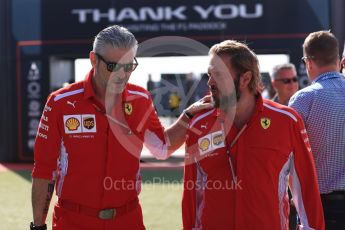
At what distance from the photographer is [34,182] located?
344cm

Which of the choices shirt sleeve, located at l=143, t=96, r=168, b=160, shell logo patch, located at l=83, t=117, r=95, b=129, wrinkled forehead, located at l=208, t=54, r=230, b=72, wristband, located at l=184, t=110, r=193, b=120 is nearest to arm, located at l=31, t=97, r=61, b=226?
shell logo patch, located at l=83, t=117, r=95, b=129

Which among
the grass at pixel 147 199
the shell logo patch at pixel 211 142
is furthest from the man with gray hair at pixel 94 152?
the grass at pixel 147 199

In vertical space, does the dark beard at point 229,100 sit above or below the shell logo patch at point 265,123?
above


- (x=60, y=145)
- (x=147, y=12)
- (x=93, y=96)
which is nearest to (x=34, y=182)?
(x=60, y=145)

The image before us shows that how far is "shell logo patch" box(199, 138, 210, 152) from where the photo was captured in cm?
302

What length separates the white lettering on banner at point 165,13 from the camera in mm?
12758

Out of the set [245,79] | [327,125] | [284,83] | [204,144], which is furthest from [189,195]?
[284,83]

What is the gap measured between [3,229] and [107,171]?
4033 mm

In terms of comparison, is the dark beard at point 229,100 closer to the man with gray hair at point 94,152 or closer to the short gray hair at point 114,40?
the man with gray hair at point 94,152

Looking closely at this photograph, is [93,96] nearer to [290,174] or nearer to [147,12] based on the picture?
[290,174]

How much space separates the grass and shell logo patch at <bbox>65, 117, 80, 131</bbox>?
3.65 meters

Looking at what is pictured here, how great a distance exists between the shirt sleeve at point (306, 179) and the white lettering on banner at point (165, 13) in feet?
32.7

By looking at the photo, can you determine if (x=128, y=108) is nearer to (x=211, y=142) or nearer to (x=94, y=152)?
(x=94, y=152)

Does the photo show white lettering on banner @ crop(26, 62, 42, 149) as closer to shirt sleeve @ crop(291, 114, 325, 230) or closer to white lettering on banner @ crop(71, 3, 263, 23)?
white lettering on banner @ crop(71, 3, 263, 23)
